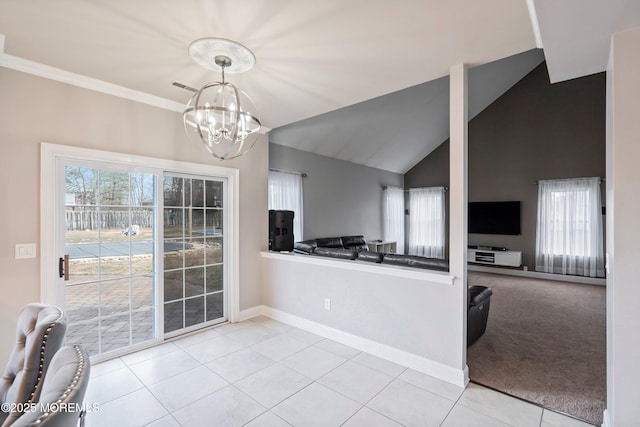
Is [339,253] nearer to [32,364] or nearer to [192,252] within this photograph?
[192,252]

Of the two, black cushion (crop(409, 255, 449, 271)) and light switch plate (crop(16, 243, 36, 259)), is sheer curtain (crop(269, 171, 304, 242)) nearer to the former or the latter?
black cushion (crop(409, 255, 449, 271))

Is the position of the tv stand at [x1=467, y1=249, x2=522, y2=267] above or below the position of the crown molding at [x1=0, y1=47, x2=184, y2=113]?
below

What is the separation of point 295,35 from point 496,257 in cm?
707

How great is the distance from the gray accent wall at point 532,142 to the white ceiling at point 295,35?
18.6 ft

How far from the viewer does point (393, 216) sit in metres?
8.58

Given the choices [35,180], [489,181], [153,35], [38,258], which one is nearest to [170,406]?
[38,258]

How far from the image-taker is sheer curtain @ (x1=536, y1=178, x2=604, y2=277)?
610cm

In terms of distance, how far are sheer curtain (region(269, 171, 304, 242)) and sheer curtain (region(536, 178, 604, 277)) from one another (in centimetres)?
554

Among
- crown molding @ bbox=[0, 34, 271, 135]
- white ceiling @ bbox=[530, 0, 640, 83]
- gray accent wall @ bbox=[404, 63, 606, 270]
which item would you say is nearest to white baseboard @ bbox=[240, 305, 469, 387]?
white ceiling @ bbox=[530, 0, 640, 83]

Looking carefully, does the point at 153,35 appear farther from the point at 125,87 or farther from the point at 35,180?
the point at 35,180

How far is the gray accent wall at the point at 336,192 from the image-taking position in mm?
5941

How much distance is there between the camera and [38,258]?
8.12ft

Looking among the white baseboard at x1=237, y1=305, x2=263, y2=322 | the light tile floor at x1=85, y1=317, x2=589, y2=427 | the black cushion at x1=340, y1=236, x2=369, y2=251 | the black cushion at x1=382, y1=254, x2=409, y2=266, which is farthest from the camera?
the black cushion at x1=340, y1=236, x2=369, y2=251

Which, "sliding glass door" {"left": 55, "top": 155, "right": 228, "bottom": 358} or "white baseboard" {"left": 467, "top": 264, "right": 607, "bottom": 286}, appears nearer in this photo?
"sliding glass door" {"left": 55, "top": 155, "right": 228, "bottom": 358}
